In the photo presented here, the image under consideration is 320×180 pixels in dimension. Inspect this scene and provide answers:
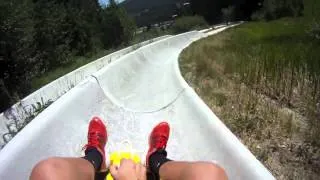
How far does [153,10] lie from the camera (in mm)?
92812

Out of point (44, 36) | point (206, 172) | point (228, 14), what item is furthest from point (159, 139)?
point (228, 14)

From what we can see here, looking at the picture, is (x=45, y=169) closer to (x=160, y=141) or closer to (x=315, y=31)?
(x=160, y=141)

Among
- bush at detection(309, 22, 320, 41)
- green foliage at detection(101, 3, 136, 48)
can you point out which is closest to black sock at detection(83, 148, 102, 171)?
bush at detection(309, 22, 320, 41)

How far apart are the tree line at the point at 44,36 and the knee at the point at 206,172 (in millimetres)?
5049

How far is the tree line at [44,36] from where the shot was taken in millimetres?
12898

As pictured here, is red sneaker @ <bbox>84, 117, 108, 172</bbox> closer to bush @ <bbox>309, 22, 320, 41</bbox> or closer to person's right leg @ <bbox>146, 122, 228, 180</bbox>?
person's right leg @ <bbox>146, 122, 228, 180</bbox>

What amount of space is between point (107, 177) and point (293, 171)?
1529 millimetres

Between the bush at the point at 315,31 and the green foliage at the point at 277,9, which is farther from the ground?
the bush at the point at 315,31

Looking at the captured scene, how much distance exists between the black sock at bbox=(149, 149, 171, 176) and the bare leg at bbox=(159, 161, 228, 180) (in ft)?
0.16

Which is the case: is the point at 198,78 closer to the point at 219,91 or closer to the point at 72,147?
the point at 219,91

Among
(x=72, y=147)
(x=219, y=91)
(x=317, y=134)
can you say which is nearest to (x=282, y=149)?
(x=317, y=134)

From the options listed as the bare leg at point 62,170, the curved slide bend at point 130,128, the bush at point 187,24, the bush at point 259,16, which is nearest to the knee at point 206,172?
the curved slide bend at point 130,128

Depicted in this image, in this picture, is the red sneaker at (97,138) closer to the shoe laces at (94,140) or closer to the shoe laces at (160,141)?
the shoe laces at (94,140)

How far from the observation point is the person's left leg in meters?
2.98
